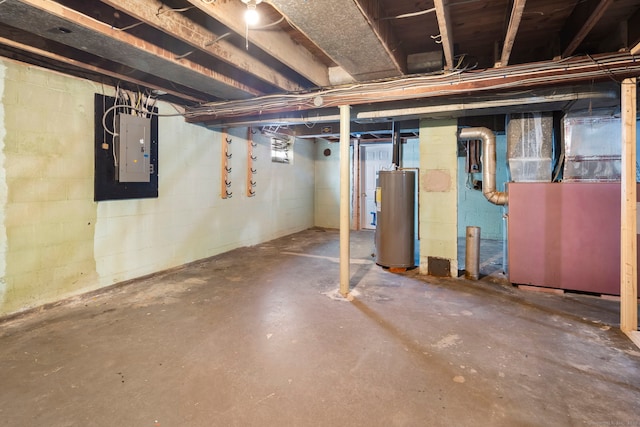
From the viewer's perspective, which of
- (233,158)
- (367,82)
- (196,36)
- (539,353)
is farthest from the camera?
(233,158)

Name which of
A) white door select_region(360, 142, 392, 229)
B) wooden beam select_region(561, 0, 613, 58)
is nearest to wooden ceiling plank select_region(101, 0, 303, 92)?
wooden beam select_region(561, 0, 613, 58)

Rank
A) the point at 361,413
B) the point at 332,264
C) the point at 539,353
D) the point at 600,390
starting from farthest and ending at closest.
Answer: the point at 332,264
the point at 539,353
the point at 600,390
the point at 361,413

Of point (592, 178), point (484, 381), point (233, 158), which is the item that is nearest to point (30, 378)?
point (484, 381)

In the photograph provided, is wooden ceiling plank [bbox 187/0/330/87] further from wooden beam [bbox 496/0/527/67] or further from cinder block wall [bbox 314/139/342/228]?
cinder block wall [bbox 314/139/342/228]

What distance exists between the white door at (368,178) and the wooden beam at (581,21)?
5.07m

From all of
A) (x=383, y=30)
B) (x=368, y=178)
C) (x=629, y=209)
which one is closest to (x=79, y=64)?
(x=383, y=30)

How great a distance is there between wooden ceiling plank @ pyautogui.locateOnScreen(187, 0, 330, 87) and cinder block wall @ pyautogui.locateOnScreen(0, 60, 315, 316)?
196cm

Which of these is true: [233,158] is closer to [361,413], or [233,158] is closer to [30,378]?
[30,378]

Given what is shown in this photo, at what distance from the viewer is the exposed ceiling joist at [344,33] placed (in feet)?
6.11

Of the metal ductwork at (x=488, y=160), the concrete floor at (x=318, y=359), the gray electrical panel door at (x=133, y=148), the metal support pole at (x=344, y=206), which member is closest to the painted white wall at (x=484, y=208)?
the metal ductwork at (x=488, y=160)

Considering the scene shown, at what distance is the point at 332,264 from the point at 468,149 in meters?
2.51

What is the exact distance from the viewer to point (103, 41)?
88.3 inches

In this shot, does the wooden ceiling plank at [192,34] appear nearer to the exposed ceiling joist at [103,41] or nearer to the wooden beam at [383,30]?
the exposed ceiling joist at [103,41]

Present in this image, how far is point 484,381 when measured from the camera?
1.81m
